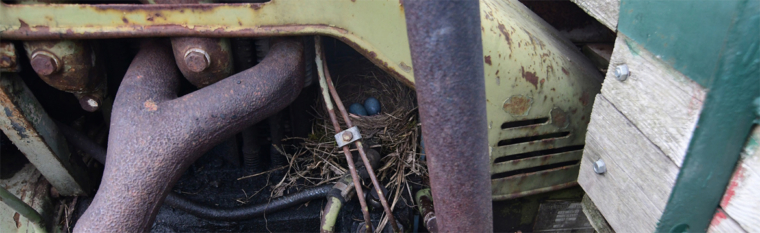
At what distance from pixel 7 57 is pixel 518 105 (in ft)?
4.29

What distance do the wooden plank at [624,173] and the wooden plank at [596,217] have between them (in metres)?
0.09

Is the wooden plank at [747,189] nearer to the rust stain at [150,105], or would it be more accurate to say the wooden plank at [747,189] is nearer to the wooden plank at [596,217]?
the wooden plank at [596,217]

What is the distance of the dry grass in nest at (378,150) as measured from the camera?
5.72 ft

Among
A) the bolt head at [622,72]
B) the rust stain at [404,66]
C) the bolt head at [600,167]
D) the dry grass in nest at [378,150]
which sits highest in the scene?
the bolt head at [622,72]

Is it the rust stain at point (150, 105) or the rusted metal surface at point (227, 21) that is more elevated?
the rusted metal surface at point (227, 21)

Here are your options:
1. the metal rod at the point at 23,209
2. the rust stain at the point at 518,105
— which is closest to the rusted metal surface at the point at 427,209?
the rust stain at the point at 518,105

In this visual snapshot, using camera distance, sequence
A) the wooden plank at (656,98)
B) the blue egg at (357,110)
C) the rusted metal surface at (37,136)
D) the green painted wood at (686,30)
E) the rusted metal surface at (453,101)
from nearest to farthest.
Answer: the rusted metal surface at (453,101) → the green painted wood at (686,30) → the wooden plank at (656,98) → the rusted metal surface at (37,136) → the blue egg at (357,110)

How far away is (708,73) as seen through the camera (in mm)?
796

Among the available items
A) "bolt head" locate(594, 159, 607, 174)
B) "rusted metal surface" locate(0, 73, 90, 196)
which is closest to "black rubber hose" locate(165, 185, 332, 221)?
"rusted metal surface" locate(0, 73, 90, 196)

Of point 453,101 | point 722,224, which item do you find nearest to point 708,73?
point 722,224

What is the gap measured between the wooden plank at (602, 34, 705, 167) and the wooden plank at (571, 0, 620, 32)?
3.5 inches

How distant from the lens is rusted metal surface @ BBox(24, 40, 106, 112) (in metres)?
1.10

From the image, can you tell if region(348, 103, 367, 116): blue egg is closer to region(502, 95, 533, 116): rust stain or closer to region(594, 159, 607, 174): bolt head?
region(502, 95, 533, 116): rust stain

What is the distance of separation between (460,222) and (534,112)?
0.63 m
